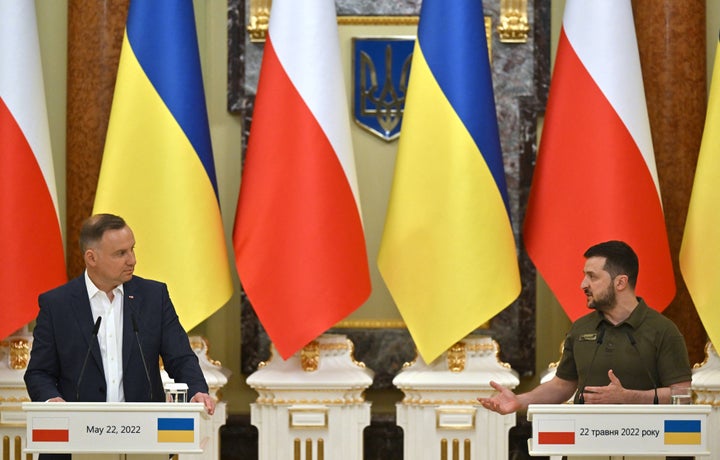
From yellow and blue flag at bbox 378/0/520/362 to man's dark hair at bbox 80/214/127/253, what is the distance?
4.75ft

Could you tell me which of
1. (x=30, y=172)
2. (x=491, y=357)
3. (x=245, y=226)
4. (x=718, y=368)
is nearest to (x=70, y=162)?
(x=30, y=172)

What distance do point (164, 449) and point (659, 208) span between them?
2482 millimetres

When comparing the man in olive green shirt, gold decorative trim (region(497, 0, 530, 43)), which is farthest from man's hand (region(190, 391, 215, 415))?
gold decorative trim (region(497, 0, 530, 43))

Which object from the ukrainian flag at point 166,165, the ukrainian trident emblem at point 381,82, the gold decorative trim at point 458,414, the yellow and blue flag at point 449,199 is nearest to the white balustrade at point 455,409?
the gold decorative trim at point 458,414

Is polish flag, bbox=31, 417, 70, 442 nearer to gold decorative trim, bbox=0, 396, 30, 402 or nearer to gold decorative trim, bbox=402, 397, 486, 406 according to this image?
gold decorative trim, bbox=0, 396, 30, 402

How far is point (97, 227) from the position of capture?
3645 mm

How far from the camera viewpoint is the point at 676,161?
5090 millimetres

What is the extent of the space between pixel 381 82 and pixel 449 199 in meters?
1.07

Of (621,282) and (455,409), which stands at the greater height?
(621,282)

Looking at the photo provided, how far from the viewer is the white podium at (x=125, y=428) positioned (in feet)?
10.2

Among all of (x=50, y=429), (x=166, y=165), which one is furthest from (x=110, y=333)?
(x=166, y=165)

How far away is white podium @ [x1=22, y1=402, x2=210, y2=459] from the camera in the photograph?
10.2 ft

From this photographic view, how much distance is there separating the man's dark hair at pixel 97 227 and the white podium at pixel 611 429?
→ 1.42 meters

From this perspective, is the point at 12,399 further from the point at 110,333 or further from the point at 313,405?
the point at 110,333
